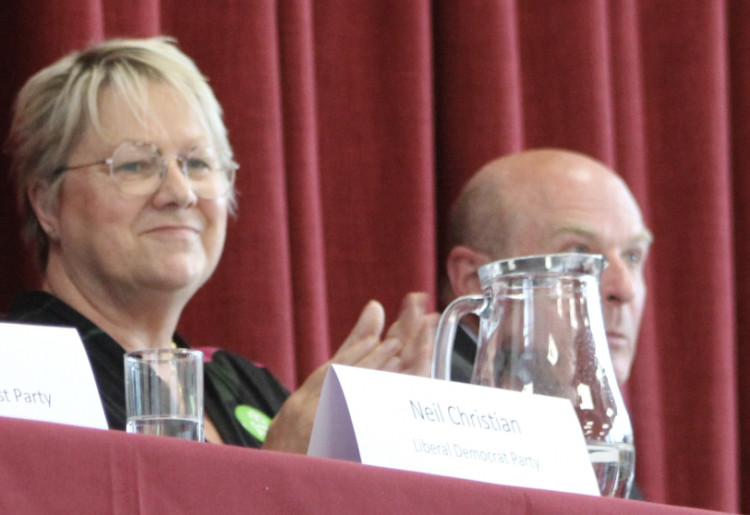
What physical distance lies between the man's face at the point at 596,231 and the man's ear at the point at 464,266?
6 cm

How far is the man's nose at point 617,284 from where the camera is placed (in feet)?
5.89

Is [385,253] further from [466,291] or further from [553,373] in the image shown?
[553,373]

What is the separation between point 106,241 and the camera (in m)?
1.57


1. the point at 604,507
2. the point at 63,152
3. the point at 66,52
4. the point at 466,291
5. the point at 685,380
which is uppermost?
the point at 66,52

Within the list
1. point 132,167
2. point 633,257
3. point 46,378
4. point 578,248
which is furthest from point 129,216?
point 46,378

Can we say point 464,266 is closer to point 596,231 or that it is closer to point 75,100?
point 596,231

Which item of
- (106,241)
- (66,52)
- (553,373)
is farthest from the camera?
(66,52)

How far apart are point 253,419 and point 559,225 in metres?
0.56

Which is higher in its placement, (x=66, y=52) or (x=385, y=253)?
(x=66, y=52)

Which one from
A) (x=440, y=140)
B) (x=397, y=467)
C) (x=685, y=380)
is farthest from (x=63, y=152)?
(x=685, y=380)

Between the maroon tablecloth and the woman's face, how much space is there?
0.99 metres

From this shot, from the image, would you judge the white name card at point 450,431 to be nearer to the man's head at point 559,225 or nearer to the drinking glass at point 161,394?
the drinking glass at point 161,394

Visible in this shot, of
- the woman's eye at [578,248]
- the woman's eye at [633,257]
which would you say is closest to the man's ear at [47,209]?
the woman's eye at [578,248]

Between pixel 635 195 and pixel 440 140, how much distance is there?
1.33 ft
